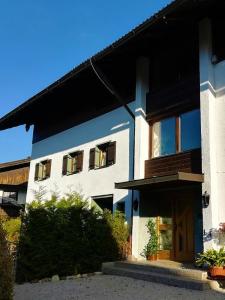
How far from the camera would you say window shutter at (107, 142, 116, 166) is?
14555 mm

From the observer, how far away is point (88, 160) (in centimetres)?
1609

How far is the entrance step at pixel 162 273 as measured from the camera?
28.6ft

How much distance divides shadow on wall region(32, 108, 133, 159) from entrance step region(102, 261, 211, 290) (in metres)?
4.76

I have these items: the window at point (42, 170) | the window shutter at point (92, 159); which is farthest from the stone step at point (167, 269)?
the window at point (42, 170)

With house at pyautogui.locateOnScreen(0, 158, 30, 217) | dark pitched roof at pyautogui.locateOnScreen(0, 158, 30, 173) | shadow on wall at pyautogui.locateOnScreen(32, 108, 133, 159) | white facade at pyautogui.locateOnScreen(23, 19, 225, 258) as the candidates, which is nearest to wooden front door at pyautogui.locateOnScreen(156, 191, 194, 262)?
white facade at pyautogui.locateOnScreen(23, 19, 225, 258)

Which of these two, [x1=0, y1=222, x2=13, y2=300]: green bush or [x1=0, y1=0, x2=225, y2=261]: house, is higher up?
[x1=0, y1=0, x2=225, y2=261]: house

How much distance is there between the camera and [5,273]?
18.1ft

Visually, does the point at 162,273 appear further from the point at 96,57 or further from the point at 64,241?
the point at 96,57

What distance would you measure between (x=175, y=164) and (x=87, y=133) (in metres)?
5.85

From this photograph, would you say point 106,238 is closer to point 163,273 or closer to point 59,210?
point 59,210

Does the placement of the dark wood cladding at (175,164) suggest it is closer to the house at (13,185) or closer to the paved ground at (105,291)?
the paved ground at (105,291)

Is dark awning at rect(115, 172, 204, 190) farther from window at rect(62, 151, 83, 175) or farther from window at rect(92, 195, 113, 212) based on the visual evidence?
window at rect(62, 151, 83, 175)

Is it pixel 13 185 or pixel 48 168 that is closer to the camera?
pixel 48 168

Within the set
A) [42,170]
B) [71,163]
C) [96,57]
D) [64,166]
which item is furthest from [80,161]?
[96,57]
